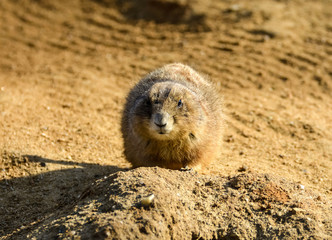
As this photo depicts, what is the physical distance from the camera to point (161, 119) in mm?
4828

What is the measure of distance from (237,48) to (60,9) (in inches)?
248

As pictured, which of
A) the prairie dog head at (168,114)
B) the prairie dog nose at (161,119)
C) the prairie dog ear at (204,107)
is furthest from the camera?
the prairie dog ear at (204,107)

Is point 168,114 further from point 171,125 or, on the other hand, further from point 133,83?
point 133,83

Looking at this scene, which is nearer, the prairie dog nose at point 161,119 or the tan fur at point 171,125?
the prairie dog nose at point 161,119

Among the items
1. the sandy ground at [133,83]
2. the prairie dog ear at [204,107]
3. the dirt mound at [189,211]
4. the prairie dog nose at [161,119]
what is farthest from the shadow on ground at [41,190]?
the prairie dog ear at [204,107]

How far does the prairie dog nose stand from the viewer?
4.82 metres

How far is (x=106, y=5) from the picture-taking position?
13445 mm

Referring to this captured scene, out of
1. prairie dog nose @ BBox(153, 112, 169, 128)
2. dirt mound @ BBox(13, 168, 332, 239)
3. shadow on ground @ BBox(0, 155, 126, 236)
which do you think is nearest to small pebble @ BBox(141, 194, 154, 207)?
dirt mound @ BBox(13, 168, 332, 239)

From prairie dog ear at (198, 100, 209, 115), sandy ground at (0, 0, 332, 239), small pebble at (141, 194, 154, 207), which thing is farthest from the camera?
prairie dog ear at (198, 100, 209, 115)

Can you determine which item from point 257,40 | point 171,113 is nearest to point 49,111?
point 171,113

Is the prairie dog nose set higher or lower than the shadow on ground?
higher

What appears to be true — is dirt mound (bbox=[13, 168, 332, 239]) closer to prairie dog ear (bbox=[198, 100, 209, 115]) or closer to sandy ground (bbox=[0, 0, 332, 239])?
sandy ground (bbox=[0, 0, 332, 239])

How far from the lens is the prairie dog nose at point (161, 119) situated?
4.82 metres

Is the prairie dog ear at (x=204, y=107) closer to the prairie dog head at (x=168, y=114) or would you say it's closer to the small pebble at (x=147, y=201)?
the prairie dog head at (x=168, y=114)
